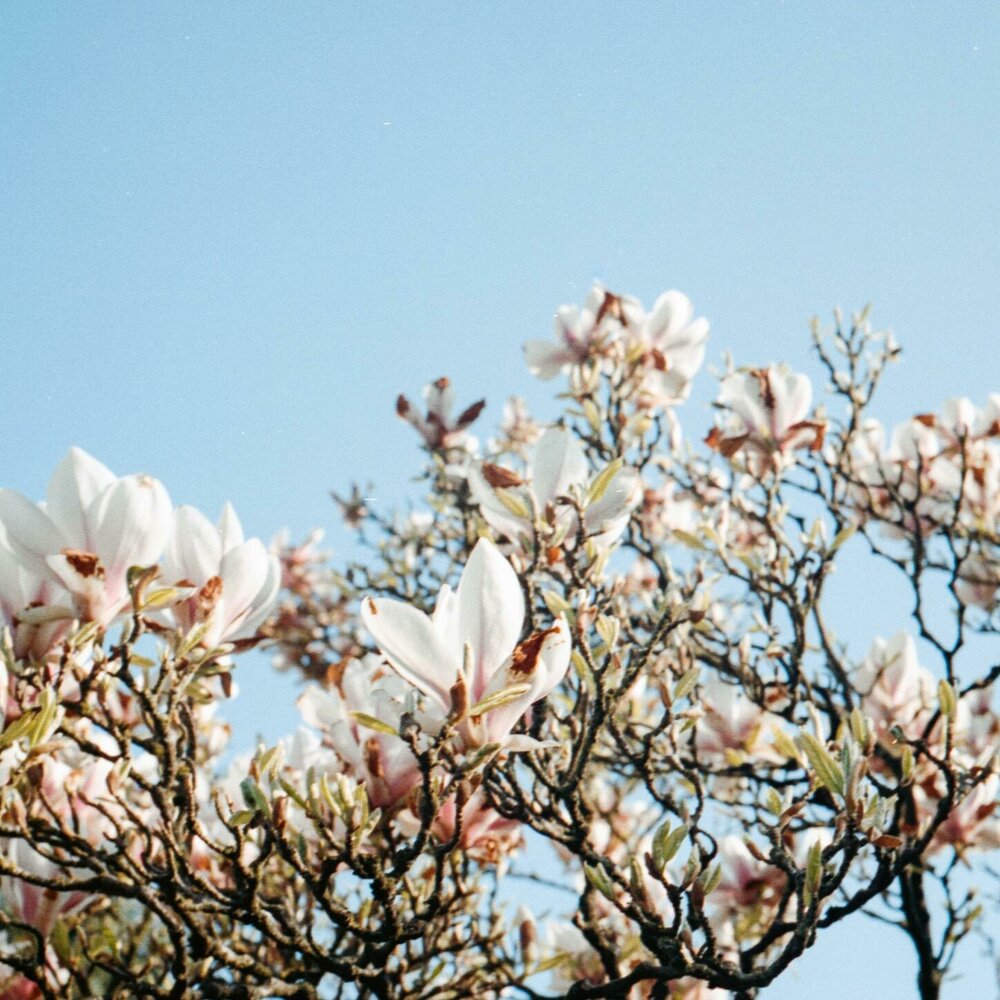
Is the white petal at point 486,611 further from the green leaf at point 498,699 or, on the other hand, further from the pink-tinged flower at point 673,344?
the pink-tinged flower at point 673,344

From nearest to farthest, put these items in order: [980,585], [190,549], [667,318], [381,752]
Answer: [190,549], [381,752], [667,318], [980,585]

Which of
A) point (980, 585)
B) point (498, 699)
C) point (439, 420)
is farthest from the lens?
point (439, 420)

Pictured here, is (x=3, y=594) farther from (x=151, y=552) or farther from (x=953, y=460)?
(x=953, y=460)

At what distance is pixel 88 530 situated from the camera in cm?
127

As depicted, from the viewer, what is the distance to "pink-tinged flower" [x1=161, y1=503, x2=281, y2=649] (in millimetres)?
1357

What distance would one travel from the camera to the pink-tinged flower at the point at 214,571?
1357mm

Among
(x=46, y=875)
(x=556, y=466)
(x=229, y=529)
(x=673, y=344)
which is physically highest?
(x=673, y=344)

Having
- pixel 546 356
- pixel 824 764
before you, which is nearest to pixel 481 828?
pixel 824 764

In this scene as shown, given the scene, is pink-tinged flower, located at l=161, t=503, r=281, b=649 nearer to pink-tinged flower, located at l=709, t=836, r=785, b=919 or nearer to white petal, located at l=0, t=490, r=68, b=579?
white petal, located at l=0, t=490, r=68, b=579

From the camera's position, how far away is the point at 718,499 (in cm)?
375

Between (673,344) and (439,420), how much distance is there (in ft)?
2.90

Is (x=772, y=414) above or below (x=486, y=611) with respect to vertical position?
above

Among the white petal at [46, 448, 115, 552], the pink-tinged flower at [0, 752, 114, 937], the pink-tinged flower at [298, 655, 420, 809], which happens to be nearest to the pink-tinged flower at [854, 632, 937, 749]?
the pink-tinged flower at [298, 655, 420, 809]

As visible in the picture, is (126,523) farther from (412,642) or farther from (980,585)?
(980,585)
